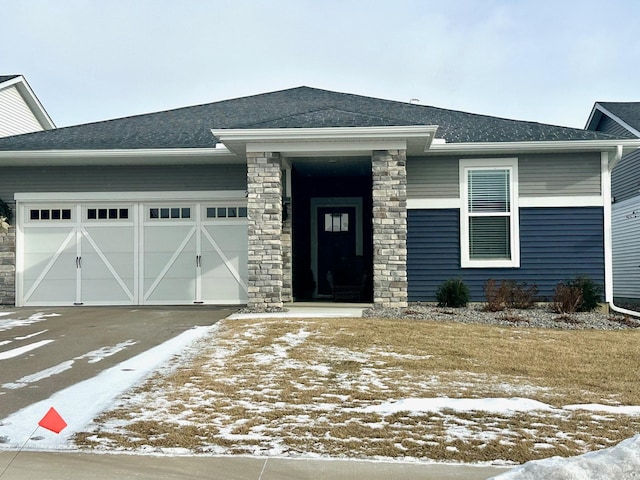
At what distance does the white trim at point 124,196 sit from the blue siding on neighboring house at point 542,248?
168 inches

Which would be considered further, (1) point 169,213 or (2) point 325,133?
(1) point 169,213

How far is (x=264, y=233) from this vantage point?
1079 cm

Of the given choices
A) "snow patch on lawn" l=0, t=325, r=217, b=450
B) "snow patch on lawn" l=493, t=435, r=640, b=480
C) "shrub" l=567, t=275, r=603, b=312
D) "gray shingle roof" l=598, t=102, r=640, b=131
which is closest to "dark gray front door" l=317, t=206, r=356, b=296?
"shrub" l=567, t=275, r=603, b=312

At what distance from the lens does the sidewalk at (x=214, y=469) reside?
3.62 meters

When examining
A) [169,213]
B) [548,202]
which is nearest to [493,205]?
[548,202]

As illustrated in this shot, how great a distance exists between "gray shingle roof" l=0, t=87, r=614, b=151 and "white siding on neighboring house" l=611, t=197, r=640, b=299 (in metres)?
7.30

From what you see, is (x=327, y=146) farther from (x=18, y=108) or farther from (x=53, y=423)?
(x=18, y=108)

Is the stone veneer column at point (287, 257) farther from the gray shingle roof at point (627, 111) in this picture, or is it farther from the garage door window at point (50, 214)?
the gray shingle roof at point (627, 111)

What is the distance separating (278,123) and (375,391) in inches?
256

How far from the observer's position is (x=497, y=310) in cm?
1122

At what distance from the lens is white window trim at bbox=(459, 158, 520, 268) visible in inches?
497

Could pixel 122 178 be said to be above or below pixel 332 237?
above

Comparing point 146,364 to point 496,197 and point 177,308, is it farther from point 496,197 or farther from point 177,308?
point 496,197

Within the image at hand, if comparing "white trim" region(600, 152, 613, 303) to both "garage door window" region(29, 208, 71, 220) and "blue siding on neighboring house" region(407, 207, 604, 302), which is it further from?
"garage door window" region(29, 208, 71, 220)
